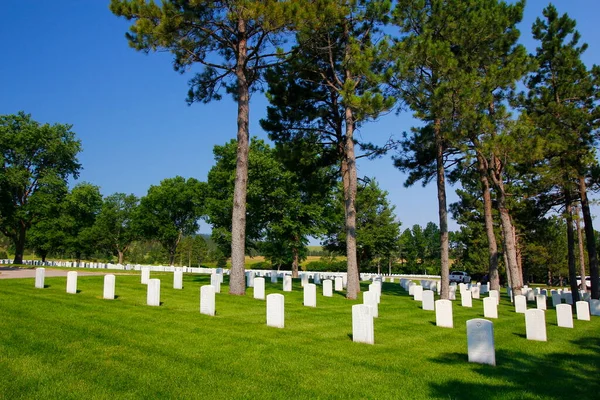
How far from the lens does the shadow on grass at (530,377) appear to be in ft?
20.2

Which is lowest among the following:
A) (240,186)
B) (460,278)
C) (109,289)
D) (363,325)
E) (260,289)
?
(460,278)

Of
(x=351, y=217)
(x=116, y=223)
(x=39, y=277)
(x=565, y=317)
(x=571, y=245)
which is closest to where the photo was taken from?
(x=565, y=317)

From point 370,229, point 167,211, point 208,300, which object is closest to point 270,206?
point 370,229

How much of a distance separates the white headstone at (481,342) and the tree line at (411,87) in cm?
976

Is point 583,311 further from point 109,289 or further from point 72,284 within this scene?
point 72,284

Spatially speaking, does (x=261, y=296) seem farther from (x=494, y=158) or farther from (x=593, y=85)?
(x=593, y=85)

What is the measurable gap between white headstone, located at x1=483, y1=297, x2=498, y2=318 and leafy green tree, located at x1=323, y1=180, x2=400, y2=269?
76.3ft

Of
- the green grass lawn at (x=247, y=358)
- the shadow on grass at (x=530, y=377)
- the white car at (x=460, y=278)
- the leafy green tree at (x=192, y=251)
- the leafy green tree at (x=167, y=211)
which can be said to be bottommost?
the white car at (x=460, y=278)

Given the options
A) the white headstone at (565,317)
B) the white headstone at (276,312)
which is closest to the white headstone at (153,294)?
the white headstone at (276,312)

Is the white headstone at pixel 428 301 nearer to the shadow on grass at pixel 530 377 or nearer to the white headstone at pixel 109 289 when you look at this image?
the shadow on grass at pixel 530 377

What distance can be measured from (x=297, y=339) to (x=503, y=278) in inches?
2058

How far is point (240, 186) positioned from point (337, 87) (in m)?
7.27

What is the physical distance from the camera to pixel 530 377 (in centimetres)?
728

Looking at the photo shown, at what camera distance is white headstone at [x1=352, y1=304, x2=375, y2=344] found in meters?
9.21
